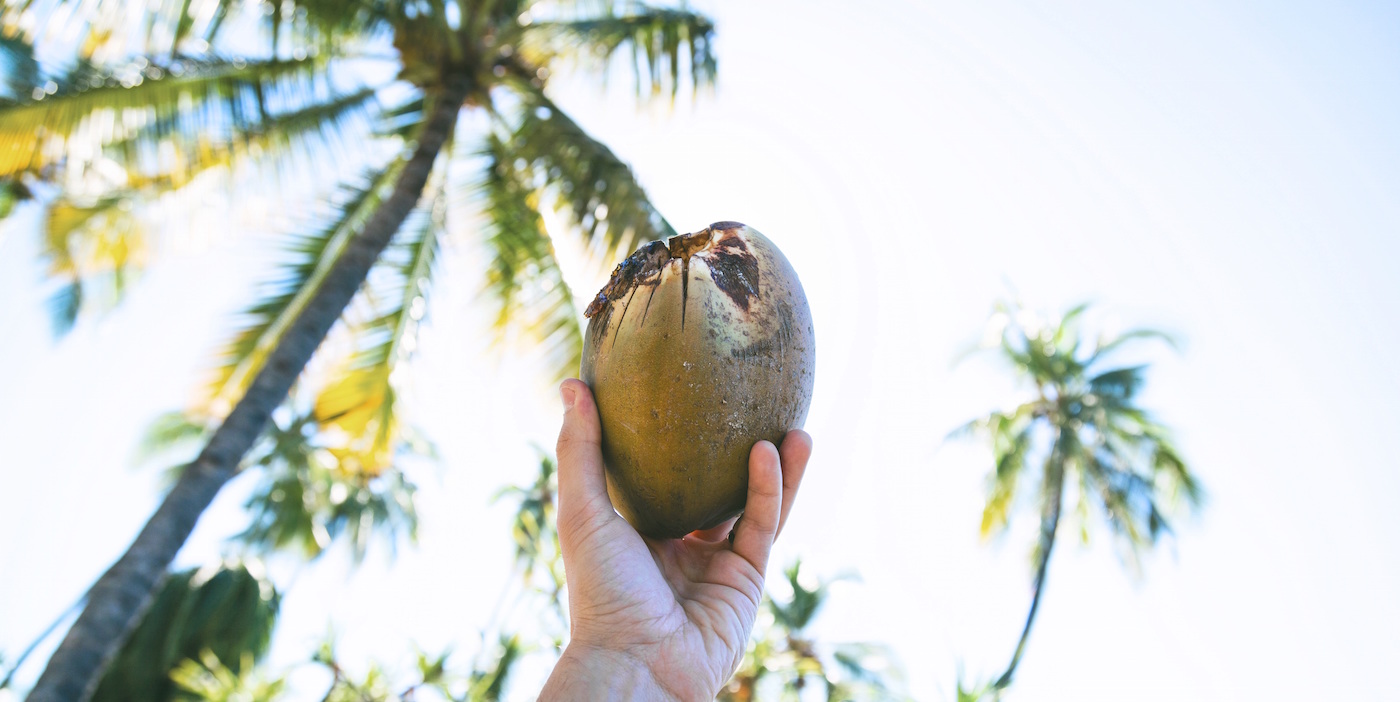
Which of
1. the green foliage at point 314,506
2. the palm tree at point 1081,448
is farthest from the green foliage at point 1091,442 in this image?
the green foliage at point 314,506

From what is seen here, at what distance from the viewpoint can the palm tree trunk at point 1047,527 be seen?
47.5ft

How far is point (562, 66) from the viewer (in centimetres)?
687

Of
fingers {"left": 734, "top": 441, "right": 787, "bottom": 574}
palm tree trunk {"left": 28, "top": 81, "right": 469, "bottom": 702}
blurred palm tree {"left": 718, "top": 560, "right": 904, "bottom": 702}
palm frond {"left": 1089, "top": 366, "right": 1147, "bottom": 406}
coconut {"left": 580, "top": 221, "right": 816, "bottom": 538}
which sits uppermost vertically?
coconut {"left": 580, "top": 221, "right": 816, "bottom": 538}

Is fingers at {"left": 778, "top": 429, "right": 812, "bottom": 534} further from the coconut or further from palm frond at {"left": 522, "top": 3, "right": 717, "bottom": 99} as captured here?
palm frond at {"left": 522, "top": 3, "right": 717, "bottom": 99}

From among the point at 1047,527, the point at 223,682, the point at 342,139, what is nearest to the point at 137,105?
the point at 342,139

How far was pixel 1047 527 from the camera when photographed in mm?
15789

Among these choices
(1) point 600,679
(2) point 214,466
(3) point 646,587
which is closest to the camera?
(1) point 600,679

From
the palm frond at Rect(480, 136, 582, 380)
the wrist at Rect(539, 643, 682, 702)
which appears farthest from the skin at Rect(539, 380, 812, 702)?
the palm frond at Rect(480, 136, 582, 380)

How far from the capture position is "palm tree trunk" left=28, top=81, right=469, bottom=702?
3887mm

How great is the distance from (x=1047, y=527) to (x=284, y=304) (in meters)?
13.4

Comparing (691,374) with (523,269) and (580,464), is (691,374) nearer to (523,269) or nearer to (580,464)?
(580,464)

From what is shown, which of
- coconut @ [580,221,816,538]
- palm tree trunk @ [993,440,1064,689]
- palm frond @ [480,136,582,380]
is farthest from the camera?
palm tree trunk @ [993,440,1064,689]

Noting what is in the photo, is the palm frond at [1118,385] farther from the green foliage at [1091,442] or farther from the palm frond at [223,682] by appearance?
the palm frond at [223,682]

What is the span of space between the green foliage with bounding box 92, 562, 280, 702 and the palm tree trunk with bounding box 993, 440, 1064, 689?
11.5 m
